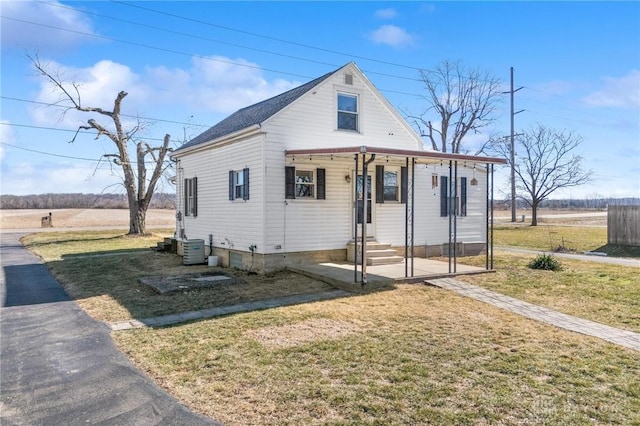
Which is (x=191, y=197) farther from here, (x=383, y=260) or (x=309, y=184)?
(x=383, y=260)

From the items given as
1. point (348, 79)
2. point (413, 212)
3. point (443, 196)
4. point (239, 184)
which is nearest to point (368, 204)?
point (413, 212)

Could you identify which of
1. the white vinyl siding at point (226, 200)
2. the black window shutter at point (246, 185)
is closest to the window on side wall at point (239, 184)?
the black window shutter at point (246, 185)

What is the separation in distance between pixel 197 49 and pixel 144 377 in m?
18.6

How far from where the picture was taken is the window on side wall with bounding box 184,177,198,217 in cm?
1522

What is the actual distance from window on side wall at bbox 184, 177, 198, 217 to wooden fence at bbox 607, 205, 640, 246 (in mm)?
18030

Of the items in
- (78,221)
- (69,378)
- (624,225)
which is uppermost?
(624,225)

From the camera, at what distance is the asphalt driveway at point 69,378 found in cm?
384

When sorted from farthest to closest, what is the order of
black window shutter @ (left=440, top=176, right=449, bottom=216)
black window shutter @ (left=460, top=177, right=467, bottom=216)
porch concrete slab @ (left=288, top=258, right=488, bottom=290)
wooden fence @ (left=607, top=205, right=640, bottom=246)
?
1. wooden fence @ (left=607, top=205, right=640, bottom=246)
2. black window shutter @ (left=460, top=177, right=467, bottom=216)
3. black window shutter @ (left=440, top=176, right=449, bottom=216)
4. porch concrete slab @ (left=288, top=258, right=488, bottom=290)

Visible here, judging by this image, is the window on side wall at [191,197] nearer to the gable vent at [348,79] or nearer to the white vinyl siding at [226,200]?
the white vinyl siding at [226,200]

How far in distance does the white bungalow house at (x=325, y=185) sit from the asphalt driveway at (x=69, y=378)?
16.3 feet

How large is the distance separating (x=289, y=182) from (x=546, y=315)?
669 cm

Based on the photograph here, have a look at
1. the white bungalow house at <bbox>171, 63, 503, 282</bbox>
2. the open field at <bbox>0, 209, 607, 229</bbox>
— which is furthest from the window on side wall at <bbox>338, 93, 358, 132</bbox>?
the open field at <bbox>0, 209, 607, 229</bbox>

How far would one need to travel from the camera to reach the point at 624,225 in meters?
18.6

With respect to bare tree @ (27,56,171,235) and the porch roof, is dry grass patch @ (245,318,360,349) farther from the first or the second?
bare tree @ (27,56,171,235)
